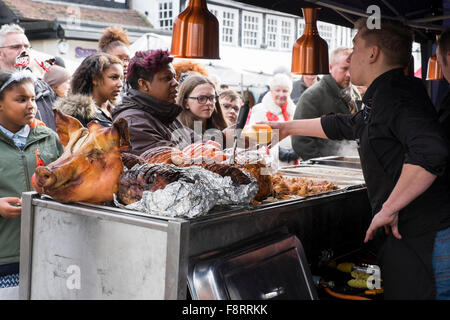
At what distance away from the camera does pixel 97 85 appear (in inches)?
147

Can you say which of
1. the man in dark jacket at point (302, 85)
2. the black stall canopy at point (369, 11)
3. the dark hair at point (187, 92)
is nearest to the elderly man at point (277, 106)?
the man in dark jacket at point (302, 85)

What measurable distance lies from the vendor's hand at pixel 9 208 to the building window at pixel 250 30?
59.2ft

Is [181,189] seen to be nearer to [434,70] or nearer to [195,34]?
[195,34]

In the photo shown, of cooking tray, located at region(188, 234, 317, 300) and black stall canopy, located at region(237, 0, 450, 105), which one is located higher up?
black stall canopy, located at region(237, 0, 450, 105)

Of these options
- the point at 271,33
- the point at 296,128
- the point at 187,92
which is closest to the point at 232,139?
the point at 296,128

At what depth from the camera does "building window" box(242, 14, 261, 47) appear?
771 inches

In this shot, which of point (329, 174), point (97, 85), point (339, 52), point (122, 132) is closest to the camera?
point (122, 132)

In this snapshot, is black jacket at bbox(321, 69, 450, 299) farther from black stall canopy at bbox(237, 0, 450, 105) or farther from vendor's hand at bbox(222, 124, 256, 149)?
black stall canopy at bbox(237, 0, 450, 105)

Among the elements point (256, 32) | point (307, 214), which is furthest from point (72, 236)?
point (256, 32)

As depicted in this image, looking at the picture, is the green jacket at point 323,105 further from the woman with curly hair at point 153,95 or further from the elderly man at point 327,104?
the woman with curly hair at point 153,95

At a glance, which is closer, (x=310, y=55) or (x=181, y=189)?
(x=181, y=189)

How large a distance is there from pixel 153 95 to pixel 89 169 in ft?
4.37

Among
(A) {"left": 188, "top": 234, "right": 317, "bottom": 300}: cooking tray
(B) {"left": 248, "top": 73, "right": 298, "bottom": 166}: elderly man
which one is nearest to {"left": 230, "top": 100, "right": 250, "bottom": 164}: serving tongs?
(A) {"left": 188, "top": 234, "right": 317, "bottom": 300}: cooking tray

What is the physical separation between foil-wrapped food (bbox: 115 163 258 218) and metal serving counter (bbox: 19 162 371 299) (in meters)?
0.04
